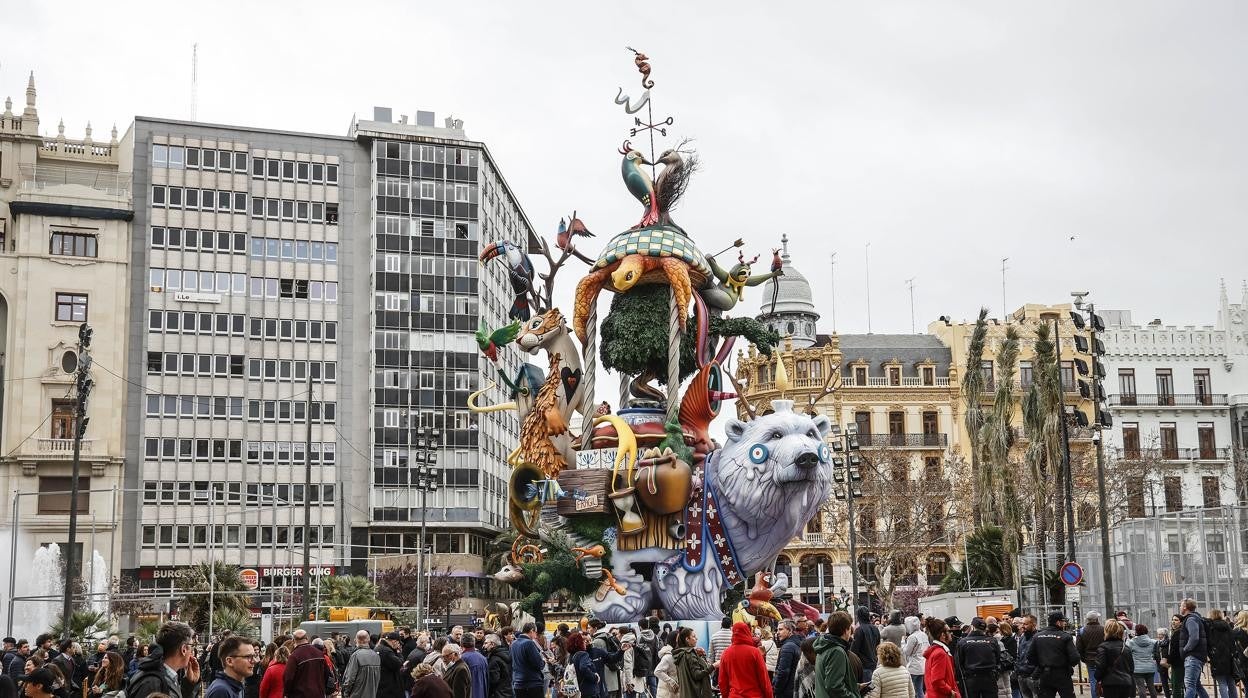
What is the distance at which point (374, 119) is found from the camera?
82.4 metres

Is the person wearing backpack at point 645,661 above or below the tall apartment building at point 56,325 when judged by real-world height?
below

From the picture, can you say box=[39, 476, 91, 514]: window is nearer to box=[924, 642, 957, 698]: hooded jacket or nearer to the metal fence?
the metal fence

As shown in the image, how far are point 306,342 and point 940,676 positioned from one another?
6759 centimetres

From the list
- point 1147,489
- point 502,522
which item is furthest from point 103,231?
point 1147,489

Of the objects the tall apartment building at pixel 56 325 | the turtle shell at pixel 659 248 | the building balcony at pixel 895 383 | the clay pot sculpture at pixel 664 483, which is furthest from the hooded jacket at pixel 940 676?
the building balcony at pixel 895 383

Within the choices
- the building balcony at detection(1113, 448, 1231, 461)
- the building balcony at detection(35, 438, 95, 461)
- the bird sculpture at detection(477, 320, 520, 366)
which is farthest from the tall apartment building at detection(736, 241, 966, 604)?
the building balcony at detection(35, 438, 95, 461)

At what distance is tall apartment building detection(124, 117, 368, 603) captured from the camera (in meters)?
74.8

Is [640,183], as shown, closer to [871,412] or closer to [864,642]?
[864,642]

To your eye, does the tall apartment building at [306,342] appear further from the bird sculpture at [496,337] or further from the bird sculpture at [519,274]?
the bird sculpture at [519,274]

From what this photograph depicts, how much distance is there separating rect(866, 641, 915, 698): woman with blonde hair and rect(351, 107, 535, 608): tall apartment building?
63.9 m

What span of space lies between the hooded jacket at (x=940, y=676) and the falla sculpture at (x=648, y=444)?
20059 mm

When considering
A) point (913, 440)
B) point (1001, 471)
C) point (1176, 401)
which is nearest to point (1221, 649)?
point (1001, 471)

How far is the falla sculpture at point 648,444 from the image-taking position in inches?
1415

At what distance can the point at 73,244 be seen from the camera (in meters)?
75.3
